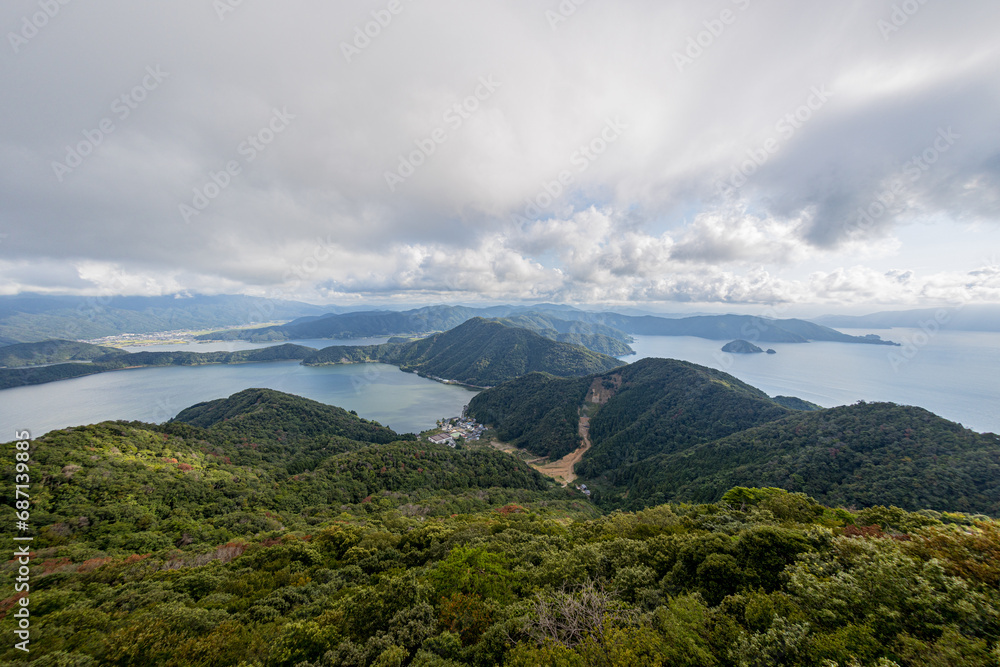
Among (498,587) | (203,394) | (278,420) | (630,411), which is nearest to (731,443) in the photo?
(630,411)

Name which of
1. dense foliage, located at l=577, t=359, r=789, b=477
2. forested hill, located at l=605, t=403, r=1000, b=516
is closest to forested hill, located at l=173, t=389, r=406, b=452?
dense foliage, located at l=577, t=359, r=789, b=477

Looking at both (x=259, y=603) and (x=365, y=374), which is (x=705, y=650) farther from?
(x=365, y=374)

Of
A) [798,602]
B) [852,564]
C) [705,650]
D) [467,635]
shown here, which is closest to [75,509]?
[467,635]

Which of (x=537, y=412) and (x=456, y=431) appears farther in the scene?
(x=537, y=412)

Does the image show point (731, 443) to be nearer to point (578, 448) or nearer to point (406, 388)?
point (578, 448)

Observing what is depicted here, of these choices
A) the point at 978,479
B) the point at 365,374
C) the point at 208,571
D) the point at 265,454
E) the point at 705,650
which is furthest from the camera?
the point at 365,374
